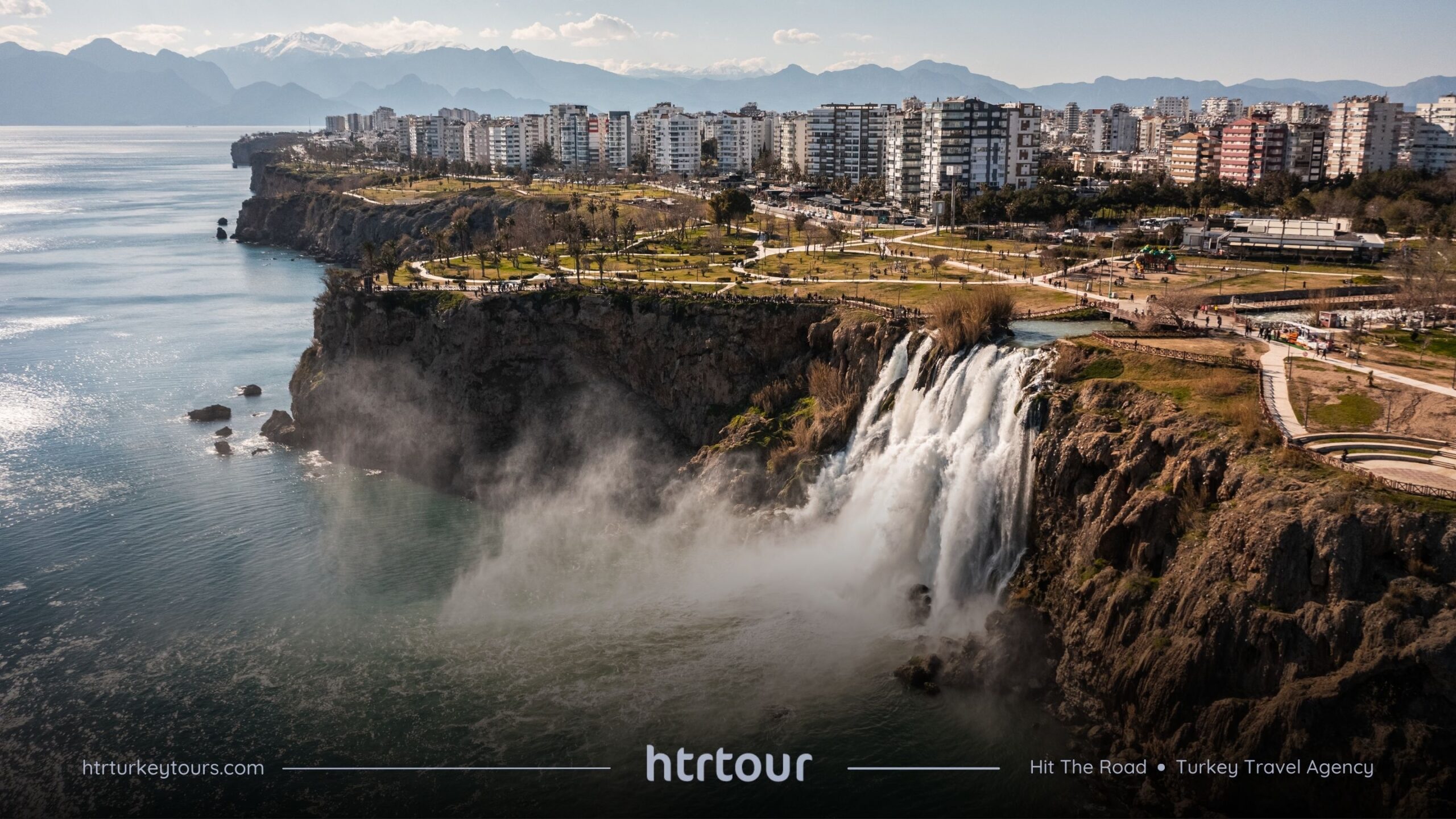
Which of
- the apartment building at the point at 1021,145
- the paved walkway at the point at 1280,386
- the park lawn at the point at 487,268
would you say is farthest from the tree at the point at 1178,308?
the apartment building at the point at 1021,145

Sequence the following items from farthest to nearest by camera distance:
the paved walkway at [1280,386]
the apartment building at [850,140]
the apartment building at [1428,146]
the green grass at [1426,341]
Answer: the apartment building at [850,140], the apartment building at [1428,146], the green grass at [1426,341], the paved walkway at [1280,386]

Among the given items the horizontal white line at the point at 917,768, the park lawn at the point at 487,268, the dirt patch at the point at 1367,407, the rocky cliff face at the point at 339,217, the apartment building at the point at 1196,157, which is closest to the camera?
the horizontal white line at the point at 917,768

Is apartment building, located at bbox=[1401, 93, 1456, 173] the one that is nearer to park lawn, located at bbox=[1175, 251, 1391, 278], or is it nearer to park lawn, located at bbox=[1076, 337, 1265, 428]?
park lawn, located at bbox=[1175, 251, 1391, 278]

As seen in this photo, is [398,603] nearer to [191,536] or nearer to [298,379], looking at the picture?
[191,536]

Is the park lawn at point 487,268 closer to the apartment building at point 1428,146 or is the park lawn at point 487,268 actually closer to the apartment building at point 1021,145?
the apartment building at point 1021,145

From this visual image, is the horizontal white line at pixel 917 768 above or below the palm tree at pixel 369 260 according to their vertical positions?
below

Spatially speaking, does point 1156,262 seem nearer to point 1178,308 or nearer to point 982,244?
point 1178,308
